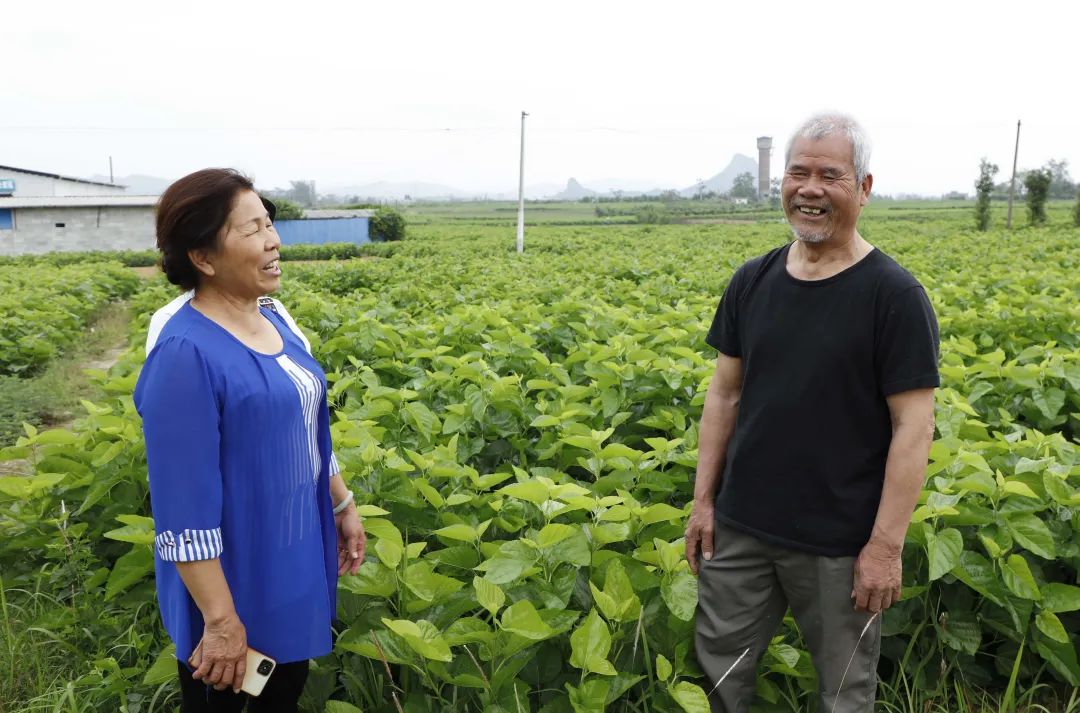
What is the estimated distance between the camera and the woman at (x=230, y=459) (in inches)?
72.5

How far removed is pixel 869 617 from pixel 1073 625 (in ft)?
3.99

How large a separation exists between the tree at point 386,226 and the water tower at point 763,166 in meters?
74.9

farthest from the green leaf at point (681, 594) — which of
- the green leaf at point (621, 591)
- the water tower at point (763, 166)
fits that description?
the water tower at point (763, 166)

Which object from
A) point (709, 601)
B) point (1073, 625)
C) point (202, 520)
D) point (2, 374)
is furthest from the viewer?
point (2, 374)

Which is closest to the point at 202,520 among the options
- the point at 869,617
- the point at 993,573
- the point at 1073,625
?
the point at 869,617

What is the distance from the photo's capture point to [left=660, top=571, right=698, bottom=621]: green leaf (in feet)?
7.86

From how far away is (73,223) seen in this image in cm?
3909

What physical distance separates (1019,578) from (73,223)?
43520 millimetres

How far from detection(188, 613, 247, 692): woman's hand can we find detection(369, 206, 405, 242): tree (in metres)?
46.3

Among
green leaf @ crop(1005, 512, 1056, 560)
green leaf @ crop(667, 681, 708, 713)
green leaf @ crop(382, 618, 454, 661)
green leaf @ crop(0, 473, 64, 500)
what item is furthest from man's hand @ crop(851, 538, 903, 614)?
green leaf @ crop(0, 473, 64, 500)

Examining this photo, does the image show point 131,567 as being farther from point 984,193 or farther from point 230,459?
point 984,193

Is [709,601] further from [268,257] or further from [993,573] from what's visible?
[268,257]

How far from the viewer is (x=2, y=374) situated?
28.4 feet

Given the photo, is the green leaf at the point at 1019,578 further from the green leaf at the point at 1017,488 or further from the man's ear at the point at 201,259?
the man's ear at the point at 201,259
